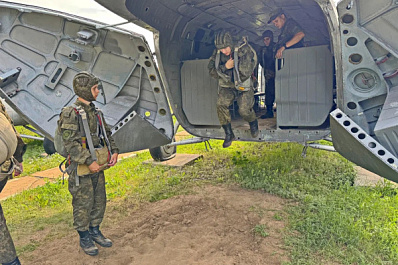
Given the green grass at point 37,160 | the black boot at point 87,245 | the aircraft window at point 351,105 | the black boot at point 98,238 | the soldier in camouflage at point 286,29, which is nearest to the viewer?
the aircraft window at point 351,105

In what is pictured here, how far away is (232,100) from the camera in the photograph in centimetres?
393

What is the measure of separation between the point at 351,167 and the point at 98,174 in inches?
159

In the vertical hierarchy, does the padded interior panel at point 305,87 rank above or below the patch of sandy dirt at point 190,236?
above

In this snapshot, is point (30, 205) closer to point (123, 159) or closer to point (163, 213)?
point (163, 213)

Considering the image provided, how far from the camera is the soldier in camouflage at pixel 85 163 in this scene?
8.45ft

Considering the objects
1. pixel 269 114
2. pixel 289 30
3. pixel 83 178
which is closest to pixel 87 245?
pixel 83 178

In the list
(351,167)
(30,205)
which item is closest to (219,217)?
(30,205)

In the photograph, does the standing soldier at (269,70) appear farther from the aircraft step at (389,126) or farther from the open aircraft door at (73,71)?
the aircraft step at (389,126)

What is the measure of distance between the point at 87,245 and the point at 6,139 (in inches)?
45.9

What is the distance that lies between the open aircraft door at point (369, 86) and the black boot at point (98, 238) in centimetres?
218

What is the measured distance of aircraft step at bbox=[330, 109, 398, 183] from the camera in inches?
88.9

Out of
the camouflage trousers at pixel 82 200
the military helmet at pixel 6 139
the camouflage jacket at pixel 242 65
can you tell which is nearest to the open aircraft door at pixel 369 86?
the camouflage jacket at pixel 242 65

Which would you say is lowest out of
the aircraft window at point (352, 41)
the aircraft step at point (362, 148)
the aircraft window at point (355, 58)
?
the aircraft step at point (362, 148)

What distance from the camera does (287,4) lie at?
14.4ft
